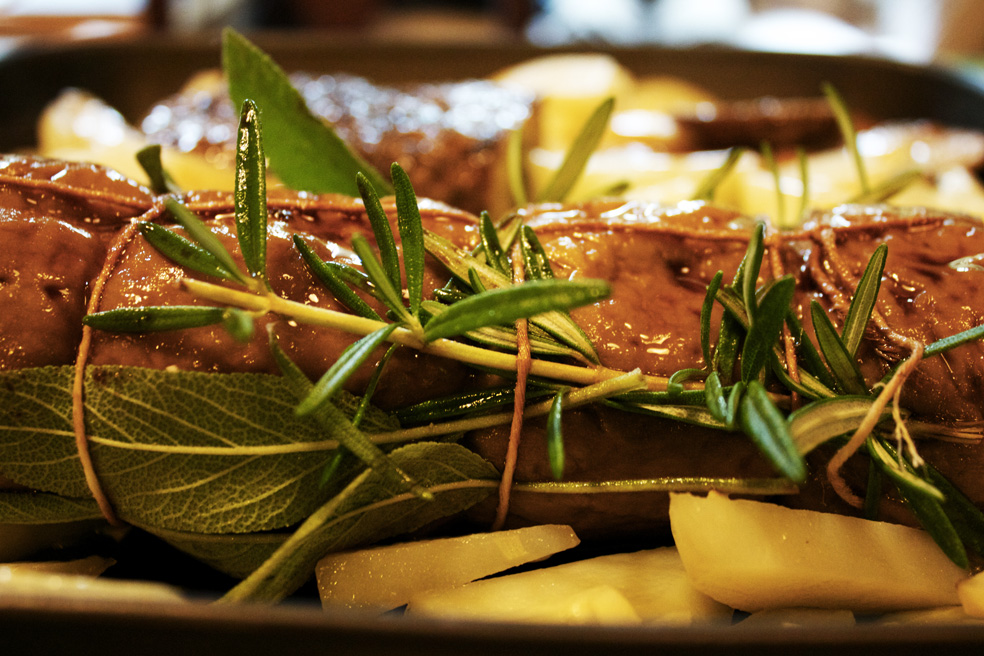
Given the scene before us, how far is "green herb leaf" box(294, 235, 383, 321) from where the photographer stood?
752mm

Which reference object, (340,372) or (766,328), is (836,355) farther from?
(340,372)

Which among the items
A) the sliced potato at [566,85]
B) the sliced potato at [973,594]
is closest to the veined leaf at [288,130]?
the sliced potato at [973,594]

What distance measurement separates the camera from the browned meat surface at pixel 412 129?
71.8 inches

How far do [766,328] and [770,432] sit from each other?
0.15 m

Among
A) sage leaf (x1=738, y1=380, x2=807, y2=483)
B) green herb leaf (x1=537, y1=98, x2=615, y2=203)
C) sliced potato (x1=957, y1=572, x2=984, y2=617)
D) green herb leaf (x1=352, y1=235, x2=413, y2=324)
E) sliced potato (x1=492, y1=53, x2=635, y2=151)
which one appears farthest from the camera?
sliced potato (x1=492, y1=53, x2=635, y2=151)

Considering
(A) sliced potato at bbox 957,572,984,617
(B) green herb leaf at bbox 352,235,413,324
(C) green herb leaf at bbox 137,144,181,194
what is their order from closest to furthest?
1. (B) green herb leaf at bbox 352,235,413,324
2. (A) sliced potato at bbox 957,572,984,617
3. (C) green herb leaf at bbox 137,144,181,194

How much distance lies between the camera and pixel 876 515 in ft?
2.75

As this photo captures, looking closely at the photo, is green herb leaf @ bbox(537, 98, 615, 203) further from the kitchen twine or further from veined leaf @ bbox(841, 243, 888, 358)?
the kitchen twine

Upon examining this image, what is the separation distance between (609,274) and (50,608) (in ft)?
2.25

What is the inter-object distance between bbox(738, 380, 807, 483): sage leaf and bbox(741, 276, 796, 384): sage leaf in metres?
0.04

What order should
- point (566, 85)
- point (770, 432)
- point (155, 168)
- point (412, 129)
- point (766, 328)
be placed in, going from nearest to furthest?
point (770, 432), point (766, 328), point (155, 168), point (412, 129), point (566, 85)

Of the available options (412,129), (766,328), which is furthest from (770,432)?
(412,129)

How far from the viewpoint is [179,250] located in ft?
2.43

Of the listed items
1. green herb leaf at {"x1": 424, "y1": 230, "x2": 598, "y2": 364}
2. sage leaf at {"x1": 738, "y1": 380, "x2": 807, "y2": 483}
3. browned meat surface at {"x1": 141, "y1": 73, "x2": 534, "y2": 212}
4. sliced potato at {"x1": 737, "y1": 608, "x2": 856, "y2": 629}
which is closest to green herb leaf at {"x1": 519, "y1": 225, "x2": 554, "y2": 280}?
green herb leaf at {"x1": 424, "y1": 230, "x2": 598, "y2": 364}
